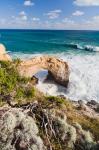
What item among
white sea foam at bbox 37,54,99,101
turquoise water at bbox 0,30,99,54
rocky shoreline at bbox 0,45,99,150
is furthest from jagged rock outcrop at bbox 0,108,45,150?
turquoise water at bbox 0,30,99,54

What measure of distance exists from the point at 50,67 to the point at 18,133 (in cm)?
1479

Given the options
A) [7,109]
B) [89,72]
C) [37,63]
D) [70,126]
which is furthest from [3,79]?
[89,72]

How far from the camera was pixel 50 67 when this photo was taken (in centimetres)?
2195

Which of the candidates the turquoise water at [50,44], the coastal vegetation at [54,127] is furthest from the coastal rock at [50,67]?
the turquoise water at [50,44]

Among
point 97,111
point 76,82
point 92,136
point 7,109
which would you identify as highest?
point 7,109

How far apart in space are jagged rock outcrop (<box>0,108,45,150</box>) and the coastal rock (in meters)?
11.2

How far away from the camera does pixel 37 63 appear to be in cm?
2067

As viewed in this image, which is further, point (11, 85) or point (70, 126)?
point (11, 85)

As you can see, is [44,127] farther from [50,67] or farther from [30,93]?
[50,67]

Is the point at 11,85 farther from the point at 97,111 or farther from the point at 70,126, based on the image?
the point at 97,111

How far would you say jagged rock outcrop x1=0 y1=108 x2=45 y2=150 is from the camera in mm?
7164

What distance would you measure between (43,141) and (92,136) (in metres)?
1.30

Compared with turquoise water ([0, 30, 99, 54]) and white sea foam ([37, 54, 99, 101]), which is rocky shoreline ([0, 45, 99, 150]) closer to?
white sea foam ([37, 54, 99, 101])

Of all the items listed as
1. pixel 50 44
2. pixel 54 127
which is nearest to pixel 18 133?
pixel 54 127
